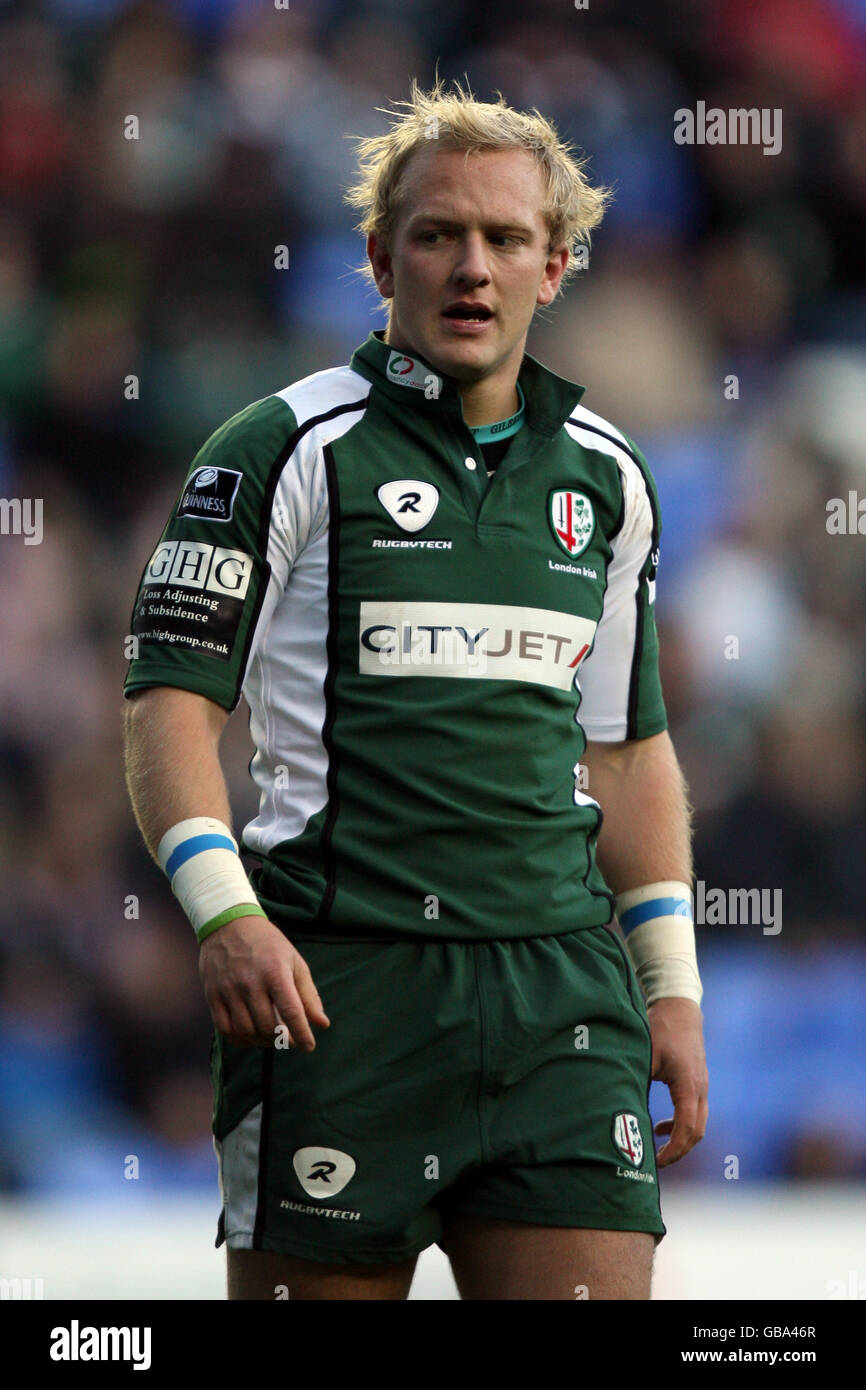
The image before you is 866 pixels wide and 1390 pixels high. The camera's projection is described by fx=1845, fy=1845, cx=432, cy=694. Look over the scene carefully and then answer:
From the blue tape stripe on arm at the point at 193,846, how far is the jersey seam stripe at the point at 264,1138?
11.2 inches

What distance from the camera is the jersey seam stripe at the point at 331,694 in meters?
2.44

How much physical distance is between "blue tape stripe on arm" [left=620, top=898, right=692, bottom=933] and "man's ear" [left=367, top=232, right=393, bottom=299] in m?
0.98

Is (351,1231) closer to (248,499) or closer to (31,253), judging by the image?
(248,499)

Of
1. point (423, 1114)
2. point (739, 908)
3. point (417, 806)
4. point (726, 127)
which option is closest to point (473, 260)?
point (417, 806)

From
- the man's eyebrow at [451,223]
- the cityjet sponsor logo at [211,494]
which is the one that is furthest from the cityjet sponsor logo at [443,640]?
the man's eyebrow at [451,223]

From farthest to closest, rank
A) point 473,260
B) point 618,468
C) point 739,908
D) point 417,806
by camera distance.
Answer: point 739,908, point 618,468, point 473,260, point 417,806

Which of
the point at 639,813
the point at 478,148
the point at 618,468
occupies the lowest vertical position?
the point at 639,813

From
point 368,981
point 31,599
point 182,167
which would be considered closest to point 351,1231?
point 368,981

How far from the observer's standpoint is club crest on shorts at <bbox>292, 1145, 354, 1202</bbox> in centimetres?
236

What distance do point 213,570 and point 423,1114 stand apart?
760 millimetres

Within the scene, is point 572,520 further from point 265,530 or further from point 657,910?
point 657,910

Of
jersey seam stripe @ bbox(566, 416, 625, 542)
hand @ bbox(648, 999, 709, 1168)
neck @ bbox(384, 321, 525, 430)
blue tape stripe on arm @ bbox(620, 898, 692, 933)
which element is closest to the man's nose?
neck @ bbox(384, 321, 525, 430)

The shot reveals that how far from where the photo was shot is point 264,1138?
240 cm

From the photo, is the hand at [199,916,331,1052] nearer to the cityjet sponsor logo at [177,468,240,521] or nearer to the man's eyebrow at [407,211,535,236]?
the cityjet sponsor logo at [177,468,240,521]
